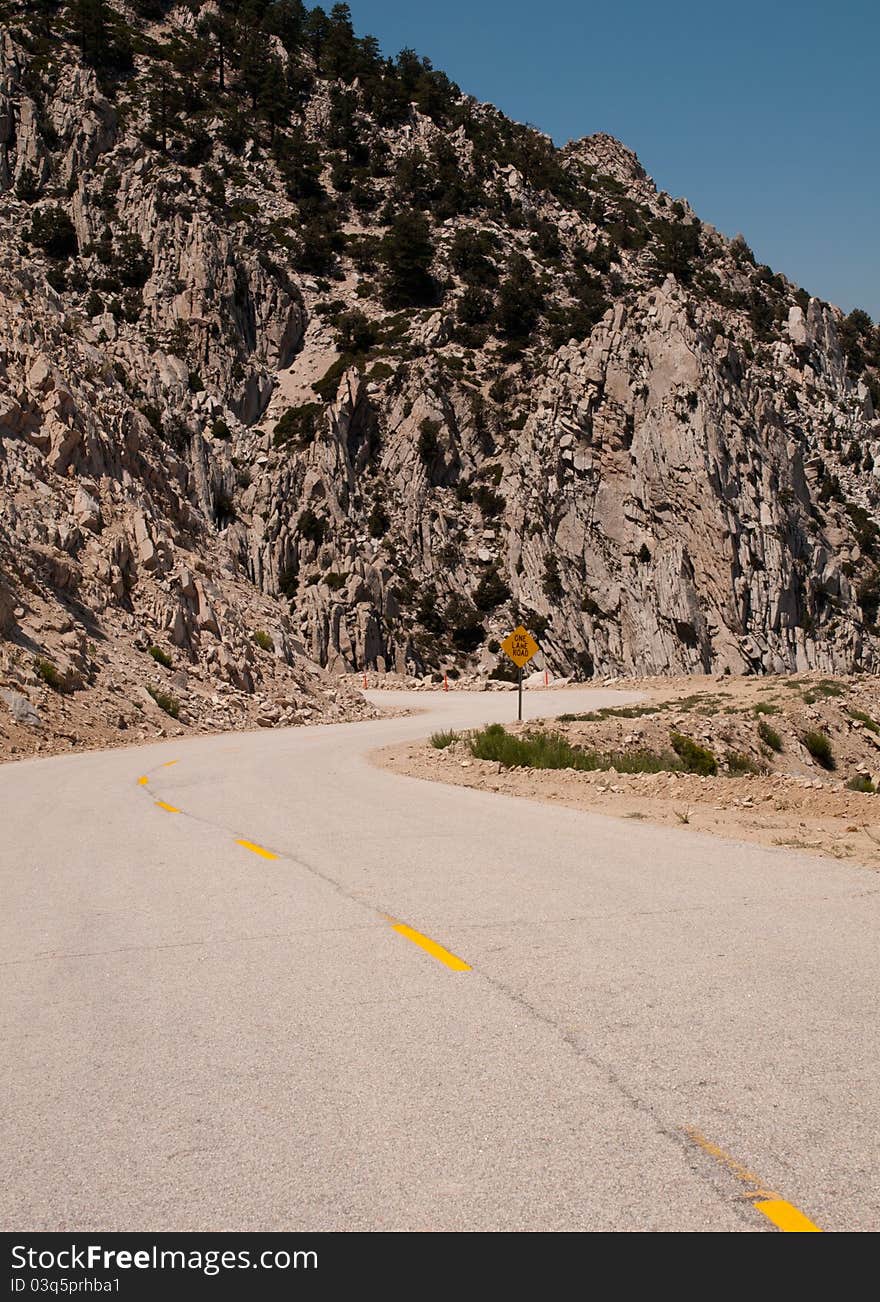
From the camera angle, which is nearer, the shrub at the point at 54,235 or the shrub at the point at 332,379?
the shrub at the point at 332,379

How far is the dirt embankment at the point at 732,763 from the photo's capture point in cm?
1253

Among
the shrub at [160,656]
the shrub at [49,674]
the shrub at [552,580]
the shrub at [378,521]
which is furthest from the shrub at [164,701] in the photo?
the shrub at [552,580]

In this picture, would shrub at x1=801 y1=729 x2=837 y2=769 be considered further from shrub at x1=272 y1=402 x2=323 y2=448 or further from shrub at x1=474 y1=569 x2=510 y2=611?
shrub at x1=272 y1=402 x2=323 y2=448

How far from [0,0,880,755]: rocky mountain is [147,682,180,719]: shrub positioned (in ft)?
13.5

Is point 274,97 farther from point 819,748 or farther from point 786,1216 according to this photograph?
point 786,1216

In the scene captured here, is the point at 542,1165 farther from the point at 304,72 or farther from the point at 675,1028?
the point at 304,72

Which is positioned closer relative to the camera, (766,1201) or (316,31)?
(766,1201)

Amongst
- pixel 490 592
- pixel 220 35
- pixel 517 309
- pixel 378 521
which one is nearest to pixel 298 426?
pixel 378 521

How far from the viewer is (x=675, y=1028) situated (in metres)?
4.81

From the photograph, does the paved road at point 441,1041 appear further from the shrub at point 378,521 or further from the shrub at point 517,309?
the shrub at point 517,309

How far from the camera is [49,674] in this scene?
2672cm

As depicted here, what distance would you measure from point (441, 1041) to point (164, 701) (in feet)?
86.2

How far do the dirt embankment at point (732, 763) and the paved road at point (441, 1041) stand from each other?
300 centimetres

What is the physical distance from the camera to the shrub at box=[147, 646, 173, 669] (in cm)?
3195
